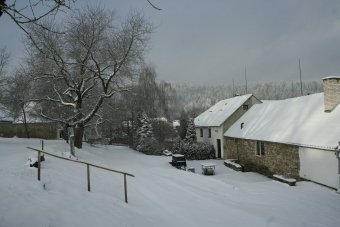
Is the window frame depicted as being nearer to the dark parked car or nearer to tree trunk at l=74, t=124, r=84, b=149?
the dark parked car

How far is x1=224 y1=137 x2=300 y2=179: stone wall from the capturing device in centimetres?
1891

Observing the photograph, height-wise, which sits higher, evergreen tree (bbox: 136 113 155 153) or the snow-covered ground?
evergreen tree (bbox: 136 113 155 153)

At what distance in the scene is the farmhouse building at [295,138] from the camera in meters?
16.1

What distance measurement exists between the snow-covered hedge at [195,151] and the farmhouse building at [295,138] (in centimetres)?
314

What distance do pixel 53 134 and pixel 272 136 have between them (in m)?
32.3

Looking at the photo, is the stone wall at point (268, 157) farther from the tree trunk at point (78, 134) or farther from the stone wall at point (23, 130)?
the stone wall at point (23, 130)

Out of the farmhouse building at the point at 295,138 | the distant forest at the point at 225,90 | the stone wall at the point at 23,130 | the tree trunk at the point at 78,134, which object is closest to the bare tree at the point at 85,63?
the tree trunk at the point at 78,134

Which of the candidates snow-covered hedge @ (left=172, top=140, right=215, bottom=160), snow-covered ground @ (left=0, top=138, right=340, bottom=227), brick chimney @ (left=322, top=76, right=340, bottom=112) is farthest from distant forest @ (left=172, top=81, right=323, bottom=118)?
snow-covered ground @ (left=0, top=138, right=340, bottom=227)

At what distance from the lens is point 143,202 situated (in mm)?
9961

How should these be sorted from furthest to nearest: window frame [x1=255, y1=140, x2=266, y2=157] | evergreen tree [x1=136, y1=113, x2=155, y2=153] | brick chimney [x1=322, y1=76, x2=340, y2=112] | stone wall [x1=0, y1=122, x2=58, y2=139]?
stone wall [x1=0, y1=122, x2=58, y2=139] → evergreen tree [x1=136, y1=113, x2=155, y2=153] → window frame [x1=255, y1=140, x2=266, y2=157] → brick chimney [x1=322, y1=76, x2=340, y2=112]

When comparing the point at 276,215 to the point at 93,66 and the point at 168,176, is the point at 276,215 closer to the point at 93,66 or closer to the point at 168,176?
the point at 168,176

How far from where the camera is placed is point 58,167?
12297mm

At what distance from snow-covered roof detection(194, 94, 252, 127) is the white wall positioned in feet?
47.6

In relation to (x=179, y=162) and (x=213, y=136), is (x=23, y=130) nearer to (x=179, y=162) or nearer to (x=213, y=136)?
(x=213, y=136)
